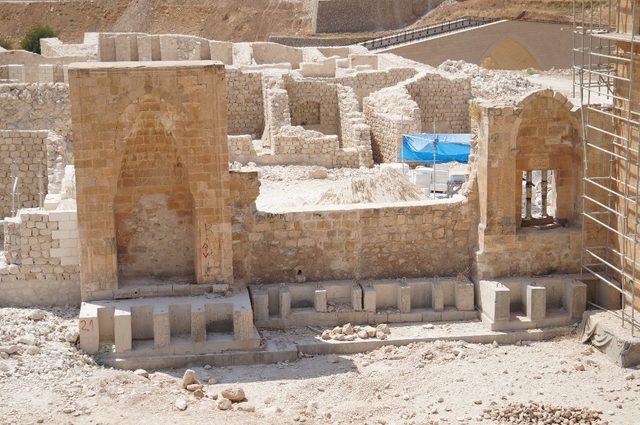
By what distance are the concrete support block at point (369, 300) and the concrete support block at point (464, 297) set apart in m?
1.20

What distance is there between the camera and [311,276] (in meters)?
15.7

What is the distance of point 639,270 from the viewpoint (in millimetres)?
14406

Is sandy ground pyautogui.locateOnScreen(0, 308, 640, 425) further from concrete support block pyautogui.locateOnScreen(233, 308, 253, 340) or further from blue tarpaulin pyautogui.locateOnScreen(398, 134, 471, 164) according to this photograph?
blue tarpaulin pyautogui.locateOnScreen(398, 134, 471, 164)

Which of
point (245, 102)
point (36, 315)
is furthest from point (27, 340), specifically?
point (245, 102)

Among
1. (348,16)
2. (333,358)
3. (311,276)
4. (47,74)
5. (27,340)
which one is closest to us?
(27,340)

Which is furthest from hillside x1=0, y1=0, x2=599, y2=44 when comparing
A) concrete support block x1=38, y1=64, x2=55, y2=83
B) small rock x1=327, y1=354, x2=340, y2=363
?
small rock x1=327, y1=354, x2=340, y2=363

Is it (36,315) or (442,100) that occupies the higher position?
(442,100)

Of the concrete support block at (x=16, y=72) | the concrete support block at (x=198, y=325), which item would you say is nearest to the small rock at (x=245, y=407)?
the concrete support block at (x=198, y=325)

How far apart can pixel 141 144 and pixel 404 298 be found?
428cm

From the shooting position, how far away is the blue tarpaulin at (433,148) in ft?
81.6

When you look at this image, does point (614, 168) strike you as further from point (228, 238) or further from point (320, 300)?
point (228, 238)

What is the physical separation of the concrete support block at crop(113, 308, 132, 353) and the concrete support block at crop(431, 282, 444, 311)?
170 inches

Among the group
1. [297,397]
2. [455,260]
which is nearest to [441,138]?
[455,260]

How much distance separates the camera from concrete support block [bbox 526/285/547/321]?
1499cm
